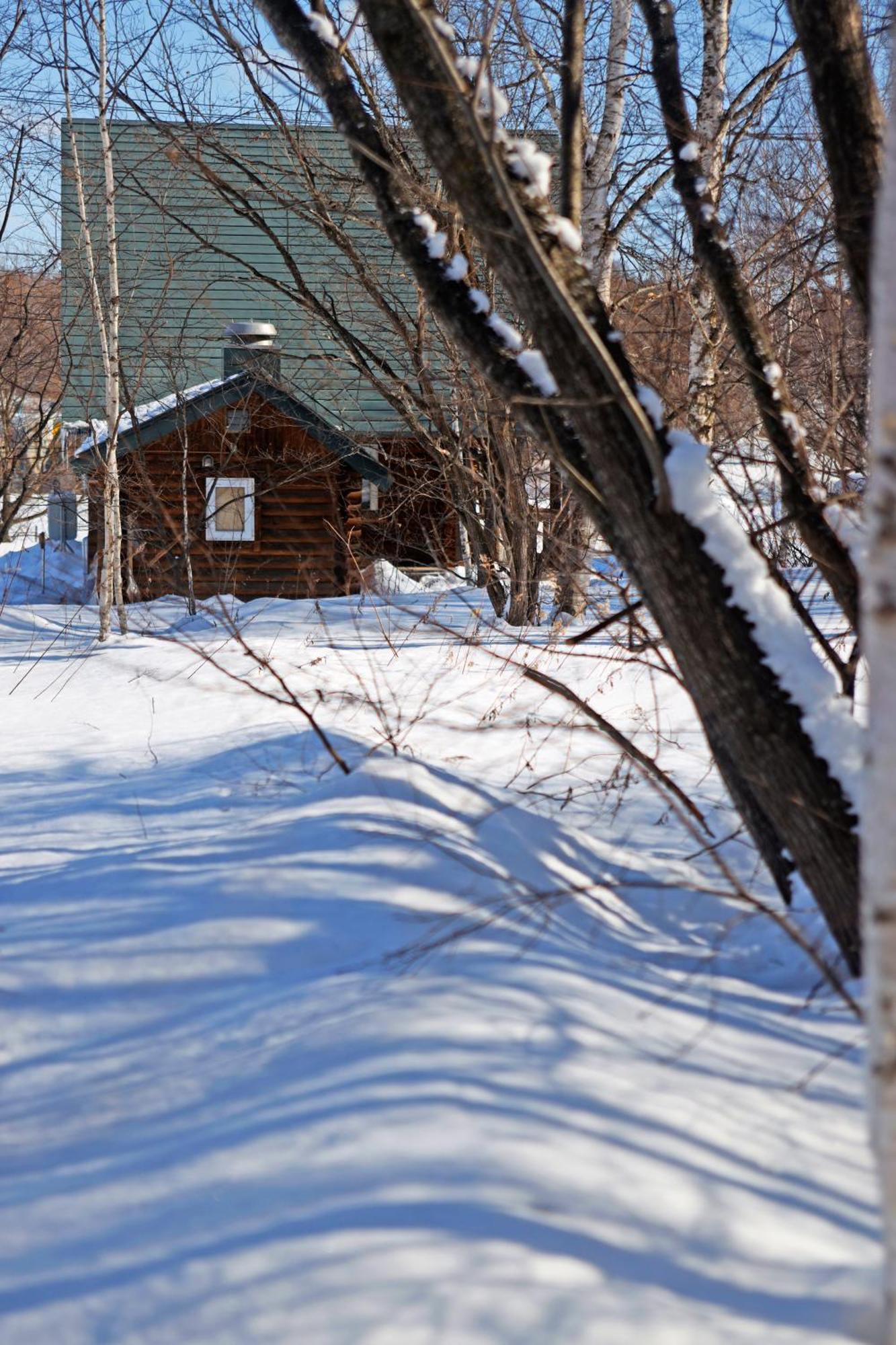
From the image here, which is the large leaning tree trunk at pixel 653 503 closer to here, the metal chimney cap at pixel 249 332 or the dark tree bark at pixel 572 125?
the dark tree bark at pixel 572 125

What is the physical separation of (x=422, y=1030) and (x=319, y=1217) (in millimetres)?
641

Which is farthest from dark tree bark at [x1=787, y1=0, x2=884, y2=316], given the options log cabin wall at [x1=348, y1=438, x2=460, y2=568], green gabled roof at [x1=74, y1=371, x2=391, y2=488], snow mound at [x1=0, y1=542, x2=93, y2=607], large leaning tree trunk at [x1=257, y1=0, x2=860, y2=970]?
log cabin wall at [x1=348, y1=438, x2=460, y2=568]

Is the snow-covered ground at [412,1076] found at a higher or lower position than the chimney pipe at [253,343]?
lower

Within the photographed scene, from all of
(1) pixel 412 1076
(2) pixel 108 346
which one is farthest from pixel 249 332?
(1) pixel 412 1076

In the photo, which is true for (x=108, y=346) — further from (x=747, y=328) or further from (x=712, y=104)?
(x=747, y=328)

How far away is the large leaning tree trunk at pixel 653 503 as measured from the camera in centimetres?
268

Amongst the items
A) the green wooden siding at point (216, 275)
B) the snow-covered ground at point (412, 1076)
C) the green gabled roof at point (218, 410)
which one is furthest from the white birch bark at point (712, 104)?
the green wooden siding at point (216, 275)

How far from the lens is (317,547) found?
16891 mm

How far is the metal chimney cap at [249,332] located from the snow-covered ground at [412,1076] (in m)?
11.0

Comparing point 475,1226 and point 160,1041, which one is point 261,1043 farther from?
point 475,1226

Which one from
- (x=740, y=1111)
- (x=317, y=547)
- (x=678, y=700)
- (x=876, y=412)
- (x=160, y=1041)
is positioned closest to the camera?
(x=876, y=412)

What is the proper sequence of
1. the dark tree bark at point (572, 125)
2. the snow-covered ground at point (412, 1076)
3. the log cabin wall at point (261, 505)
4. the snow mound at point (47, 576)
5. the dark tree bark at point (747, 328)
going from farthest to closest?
the snow mound at point (47, 576), the log cabin wall at point (261, 505), the dark tree bark at point (572, 125), the dark tree bark at point (747, 328), the snow-covered ground at point (412, 1076)

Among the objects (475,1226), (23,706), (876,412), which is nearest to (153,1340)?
(475,1226)

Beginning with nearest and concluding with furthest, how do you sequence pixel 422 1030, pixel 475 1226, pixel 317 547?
Answer: pixel 475 1226, pixel 422 1030, pixel 317 547
